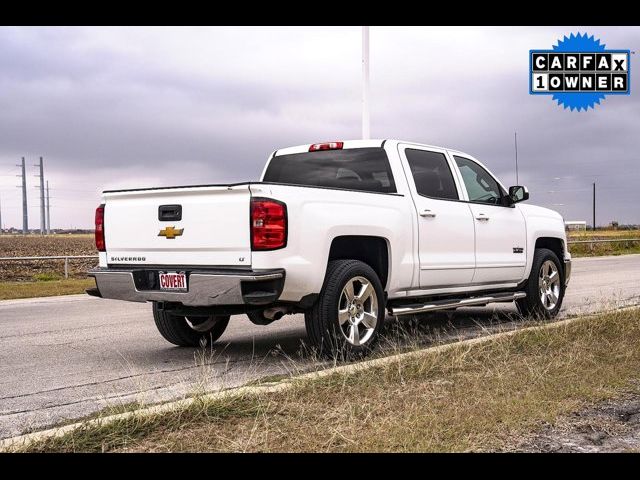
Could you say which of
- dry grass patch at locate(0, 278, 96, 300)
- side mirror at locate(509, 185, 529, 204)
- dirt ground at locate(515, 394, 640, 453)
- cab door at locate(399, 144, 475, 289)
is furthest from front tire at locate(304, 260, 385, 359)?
dry grass patch at locate(0, 278, 96, 300)

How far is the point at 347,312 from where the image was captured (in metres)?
7.05

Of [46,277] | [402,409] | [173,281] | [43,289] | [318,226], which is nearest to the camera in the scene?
[402,409]

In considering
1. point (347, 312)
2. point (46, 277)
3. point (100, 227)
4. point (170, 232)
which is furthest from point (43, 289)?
point (347, 312)

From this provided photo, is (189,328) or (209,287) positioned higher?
(209,287)

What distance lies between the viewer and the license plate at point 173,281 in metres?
6.77

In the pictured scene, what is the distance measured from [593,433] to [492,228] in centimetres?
475

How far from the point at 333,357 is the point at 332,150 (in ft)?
8.13

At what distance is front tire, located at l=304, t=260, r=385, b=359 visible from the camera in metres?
6.79

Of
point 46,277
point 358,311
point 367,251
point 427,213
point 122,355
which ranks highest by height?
point 427,213

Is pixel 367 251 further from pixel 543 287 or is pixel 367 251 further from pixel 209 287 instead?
pixel 543 287

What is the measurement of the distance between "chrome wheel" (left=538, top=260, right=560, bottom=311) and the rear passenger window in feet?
7.02

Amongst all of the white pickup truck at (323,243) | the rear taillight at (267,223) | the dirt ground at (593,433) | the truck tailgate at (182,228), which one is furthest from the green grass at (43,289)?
the dirt ground at (593,433)
